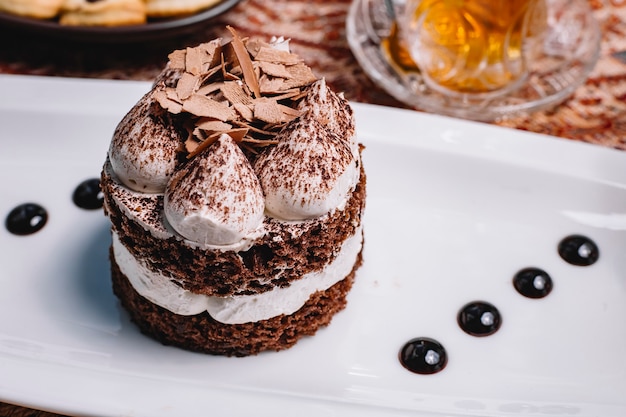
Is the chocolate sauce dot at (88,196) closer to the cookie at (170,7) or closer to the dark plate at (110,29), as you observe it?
the dark plate at (110,29)

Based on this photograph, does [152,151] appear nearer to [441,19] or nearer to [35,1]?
[35,1]

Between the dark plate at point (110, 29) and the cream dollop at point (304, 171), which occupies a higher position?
the cream dollop at point (304, 171)

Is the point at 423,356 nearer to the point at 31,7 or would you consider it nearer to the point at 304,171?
the point at 304,171

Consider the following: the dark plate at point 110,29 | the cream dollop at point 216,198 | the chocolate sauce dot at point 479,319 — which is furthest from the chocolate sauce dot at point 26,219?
the chocolate sauce dot at point 479,319

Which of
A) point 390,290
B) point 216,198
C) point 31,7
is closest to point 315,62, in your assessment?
point 31,7


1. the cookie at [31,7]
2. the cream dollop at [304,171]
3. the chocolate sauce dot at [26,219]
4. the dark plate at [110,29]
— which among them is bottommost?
the chocolate sauce dot at [26,219]

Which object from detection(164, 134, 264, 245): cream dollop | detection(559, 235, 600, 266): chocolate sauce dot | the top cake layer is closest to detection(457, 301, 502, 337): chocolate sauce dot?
detection(559, 235, 600, 266): chocolate sauce dot
